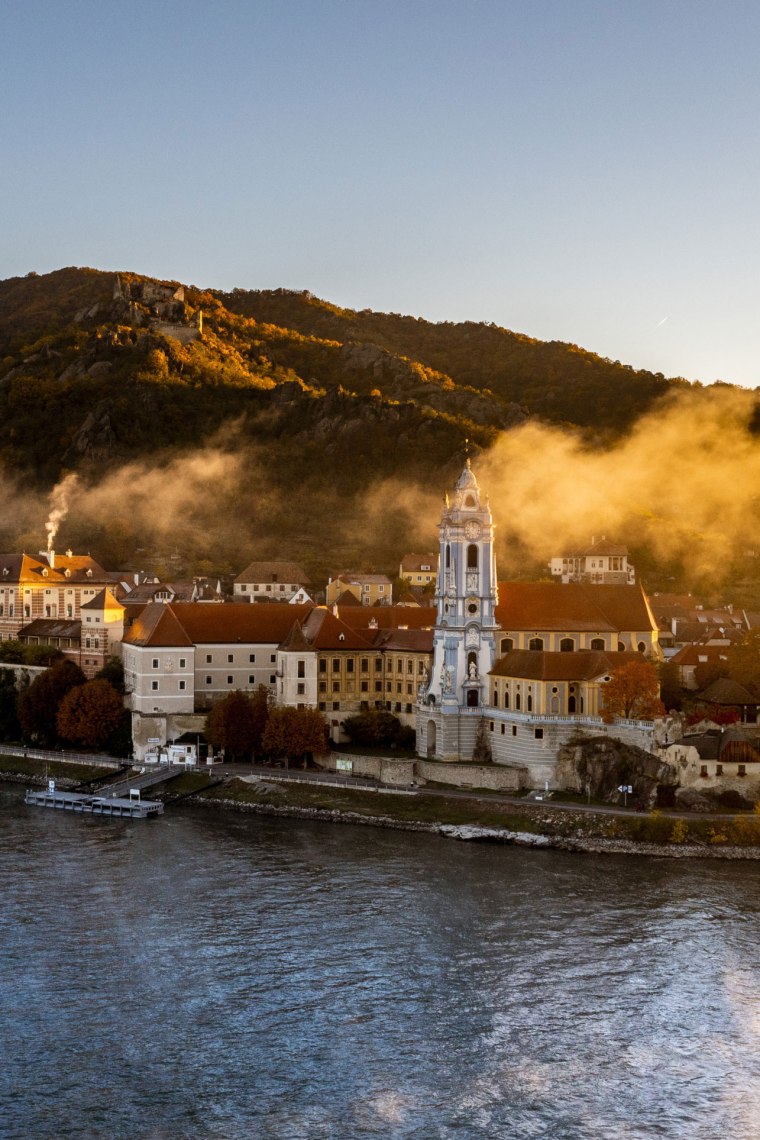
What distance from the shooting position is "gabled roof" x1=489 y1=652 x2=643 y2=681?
193ft

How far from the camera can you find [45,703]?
73375 mm

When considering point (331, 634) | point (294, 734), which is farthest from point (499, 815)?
point (331, 634)

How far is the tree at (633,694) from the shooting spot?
56875mm

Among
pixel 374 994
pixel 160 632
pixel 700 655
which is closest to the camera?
pixel 374 994

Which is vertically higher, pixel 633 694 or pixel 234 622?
pixel 234 622

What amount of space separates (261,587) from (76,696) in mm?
37244

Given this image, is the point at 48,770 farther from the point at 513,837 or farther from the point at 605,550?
the point at 605,550

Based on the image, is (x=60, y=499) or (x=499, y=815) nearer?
(x=499, y=815)

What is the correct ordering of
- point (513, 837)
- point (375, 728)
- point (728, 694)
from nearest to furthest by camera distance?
1. point (513, 837)
2. point (728, 694)
3. point (375, 728)

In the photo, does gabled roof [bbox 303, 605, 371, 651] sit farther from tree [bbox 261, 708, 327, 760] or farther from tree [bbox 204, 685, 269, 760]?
tree [bbox 261, 708, 327, 760]

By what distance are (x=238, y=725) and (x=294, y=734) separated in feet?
10.7

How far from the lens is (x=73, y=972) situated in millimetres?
35906

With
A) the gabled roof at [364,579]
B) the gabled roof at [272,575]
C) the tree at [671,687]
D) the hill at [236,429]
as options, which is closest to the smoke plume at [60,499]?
the hill at [236,429]

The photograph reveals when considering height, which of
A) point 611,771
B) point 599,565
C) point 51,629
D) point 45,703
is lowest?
point 611,771
